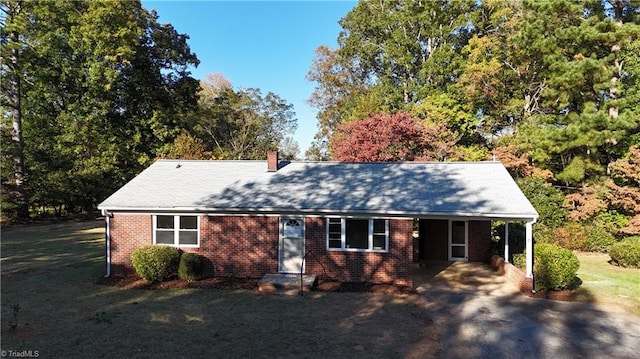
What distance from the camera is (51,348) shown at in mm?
7590

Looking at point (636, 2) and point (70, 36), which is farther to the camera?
point (70, 36)

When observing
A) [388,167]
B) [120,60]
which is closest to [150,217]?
[388,167]

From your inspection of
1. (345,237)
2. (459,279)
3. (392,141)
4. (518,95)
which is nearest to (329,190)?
(345,237)

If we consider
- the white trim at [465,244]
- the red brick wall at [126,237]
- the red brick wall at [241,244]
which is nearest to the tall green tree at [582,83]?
the white trim at [465,244]

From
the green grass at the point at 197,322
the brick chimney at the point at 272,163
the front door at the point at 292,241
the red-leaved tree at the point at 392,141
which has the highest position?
the red-leaved tree at the point at 392,141

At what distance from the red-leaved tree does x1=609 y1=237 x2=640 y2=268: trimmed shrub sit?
12362 mm

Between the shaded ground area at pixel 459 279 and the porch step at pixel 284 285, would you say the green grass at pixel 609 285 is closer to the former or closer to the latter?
the shaded ground area at pixel 459 279

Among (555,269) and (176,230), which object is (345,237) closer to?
(176,230)

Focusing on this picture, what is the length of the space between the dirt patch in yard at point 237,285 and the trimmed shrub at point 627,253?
9877mm

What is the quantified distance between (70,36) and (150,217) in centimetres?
2603

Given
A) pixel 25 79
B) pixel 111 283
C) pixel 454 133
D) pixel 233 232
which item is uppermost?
pixel 25 79

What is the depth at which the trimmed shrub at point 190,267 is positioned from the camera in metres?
12.7

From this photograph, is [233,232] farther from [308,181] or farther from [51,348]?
[51,348]

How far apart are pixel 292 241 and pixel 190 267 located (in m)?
3.36
